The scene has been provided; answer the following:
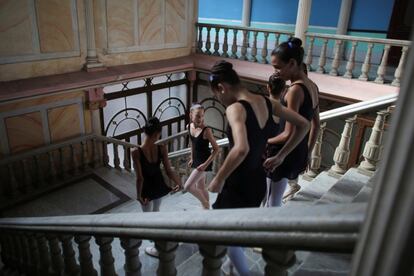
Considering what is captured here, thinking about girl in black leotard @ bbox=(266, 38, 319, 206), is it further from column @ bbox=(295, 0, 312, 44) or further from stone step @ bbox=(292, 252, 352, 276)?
A: column @ bbox=(295, 0, 312, 44)

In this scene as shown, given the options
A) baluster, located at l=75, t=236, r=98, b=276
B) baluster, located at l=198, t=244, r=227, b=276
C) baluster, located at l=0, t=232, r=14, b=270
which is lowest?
baluster, located at l=0, t=232, r=14, b=270

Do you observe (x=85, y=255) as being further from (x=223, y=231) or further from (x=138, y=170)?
(x=138, y=170)

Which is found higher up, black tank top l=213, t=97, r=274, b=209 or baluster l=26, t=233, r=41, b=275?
black tank top l=213, t=97, r=274, b=209

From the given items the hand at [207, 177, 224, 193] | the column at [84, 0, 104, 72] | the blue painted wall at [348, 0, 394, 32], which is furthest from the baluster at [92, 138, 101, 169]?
the blue painted wall at [348, 0, 394, 32]

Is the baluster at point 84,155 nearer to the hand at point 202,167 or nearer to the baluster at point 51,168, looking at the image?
the baluster at point 51,168

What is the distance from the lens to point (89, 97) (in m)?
7.19

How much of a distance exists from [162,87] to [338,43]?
440cm

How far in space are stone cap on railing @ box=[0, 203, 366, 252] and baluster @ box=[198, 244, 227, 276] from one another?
0.22 feet

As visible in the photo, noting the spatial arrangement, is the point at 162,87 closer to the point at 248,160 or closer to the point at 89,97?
the point at 89,97

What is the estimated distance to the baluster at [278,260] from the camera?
851 mm

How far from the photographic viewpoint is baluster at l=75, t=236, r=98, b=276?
170cm

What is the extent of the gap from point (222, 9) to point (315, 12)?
3308 mm

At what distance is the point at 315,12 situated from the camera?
9.75m

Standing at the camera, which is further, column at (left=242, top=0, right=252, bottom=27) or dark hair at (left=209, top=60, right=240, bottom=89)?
column at (left=242, top=0, right=252, bottom=27)
